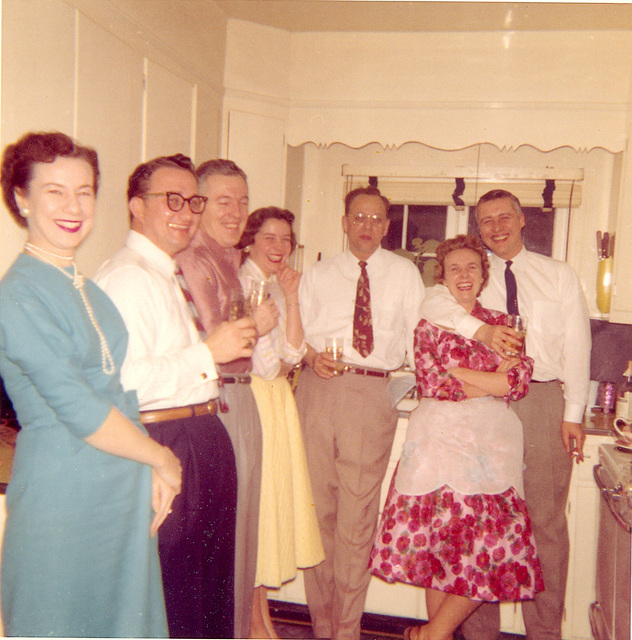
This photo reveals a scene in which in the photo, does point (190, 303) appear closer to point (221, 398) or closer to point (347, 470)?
point (221, 398)

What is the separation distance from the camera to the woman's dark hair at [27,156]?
114 centimetres

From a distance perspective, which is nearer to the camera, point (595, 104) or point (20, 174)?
point (20, 174)

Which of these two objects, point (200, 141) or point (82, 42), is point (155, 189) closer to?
point (82, 42)

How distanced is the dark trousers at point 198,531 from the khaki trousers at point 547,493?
1.25 meters

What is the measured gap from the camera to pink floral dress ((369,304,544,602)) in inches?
71.6

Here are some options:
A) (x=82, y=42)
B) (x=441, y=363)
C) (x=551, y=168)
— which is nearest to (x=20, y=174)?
(x=82, y=42)

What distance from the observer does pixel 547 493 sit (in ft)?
7.27

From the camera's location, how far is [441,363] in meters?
1.94

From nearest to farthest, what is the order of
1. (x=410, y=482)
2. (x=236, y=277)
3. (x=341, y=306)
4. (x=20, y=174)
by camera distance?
(x=20, y=174) → (x=236, y=277) → (x=410, y=482) → (x=341, y=306)

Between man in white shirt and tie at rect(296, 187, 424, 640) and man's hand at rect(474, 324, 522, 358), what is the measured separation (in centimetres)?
50

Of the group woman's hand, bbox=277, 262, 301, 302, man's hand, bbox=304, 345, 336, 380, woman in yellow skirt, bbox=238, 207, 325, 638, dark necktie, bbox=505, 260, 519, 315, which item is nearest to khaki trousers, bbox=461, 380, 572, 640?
dark necktie, bbox=505, 260, 519, 315

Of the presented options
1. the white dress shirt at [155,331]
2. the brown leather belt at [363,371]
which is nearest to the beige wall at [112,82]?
the white dress shirt at [155,331]

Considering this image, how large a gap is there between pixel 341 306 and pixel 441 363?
58 cm

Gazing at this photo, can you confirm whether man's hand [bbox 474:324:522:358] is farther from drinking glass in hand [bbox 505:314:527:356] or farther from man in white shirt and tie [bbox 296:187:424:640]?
man in white shirt and tie [bbox 296:187:424:640]
